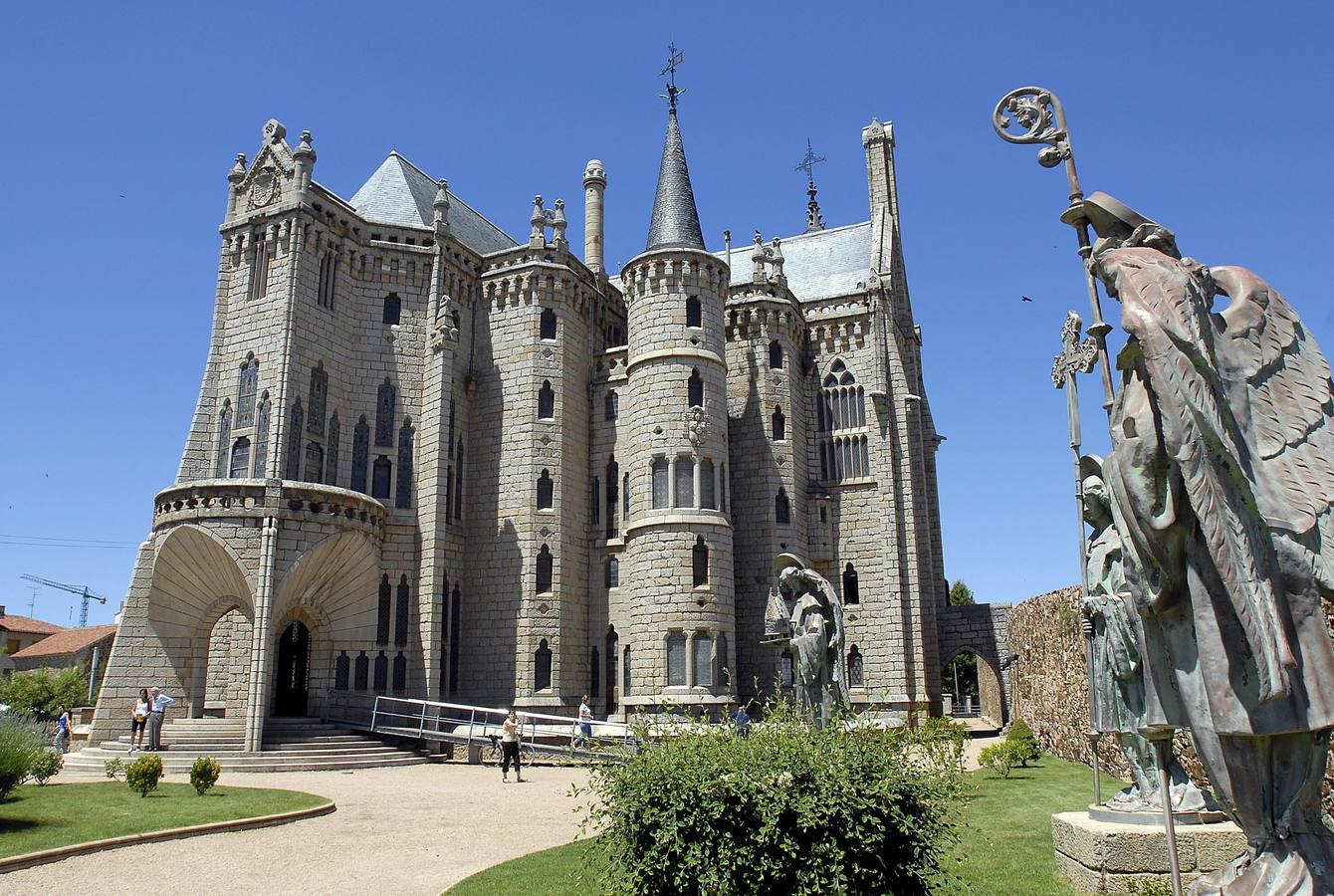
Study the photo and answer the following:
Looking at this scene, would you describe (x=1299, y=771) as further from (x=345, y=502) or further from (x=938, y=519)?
(x=938, y=519)

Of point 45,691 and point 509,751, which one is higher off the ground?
point 45,691

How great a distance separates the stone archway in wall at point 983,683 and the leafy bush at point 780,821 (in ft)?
116

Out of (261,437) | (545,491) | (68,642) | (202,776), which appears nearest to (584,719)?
(545,491)

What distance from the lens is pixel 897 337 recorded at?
38906 mm

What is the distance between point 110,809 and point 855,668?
24829 millimetres

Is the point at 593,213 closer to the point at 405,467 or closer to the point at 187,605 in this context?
the point at 405,467

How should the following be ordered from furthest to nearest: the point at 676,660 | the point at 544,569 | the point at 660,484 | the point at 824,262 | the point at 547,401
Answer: the point at 824,262 < the point at 547,401 < the point at 544,569 < the point at 660,484 < the point at 676,660

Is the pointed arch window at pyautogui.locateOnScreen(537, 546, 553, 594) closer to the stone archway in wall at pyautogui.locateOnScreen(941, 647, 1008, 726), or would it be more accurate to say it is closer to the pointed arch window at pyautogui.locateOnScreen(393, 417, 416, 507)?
the pointed arch window at pyautogui.locateOnScreen(393, 417, 416, 507)

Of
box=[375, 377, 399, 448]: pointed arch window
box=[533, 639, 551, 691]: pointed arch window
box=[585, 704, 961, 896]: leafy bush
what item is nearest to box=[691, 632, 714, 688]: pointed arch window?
box=[533, 639, 551, 691]: pointed arch window

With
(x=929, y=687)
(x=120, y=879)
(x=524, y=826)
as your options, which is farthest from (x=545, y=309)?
(x=120, y=879)

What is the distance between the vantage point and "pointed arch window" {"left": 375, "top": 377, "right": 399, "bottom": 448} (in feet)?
102

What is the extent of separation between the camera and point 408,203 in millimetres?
35250

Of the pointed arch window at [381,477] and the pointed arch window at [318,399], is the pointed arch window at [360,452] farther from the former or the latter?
the pointed arch window at [318,399]

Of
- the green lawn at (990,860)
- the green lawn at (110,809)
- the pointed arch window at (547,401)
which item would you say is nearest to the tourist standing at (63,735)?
the green lawn at (110,809)
